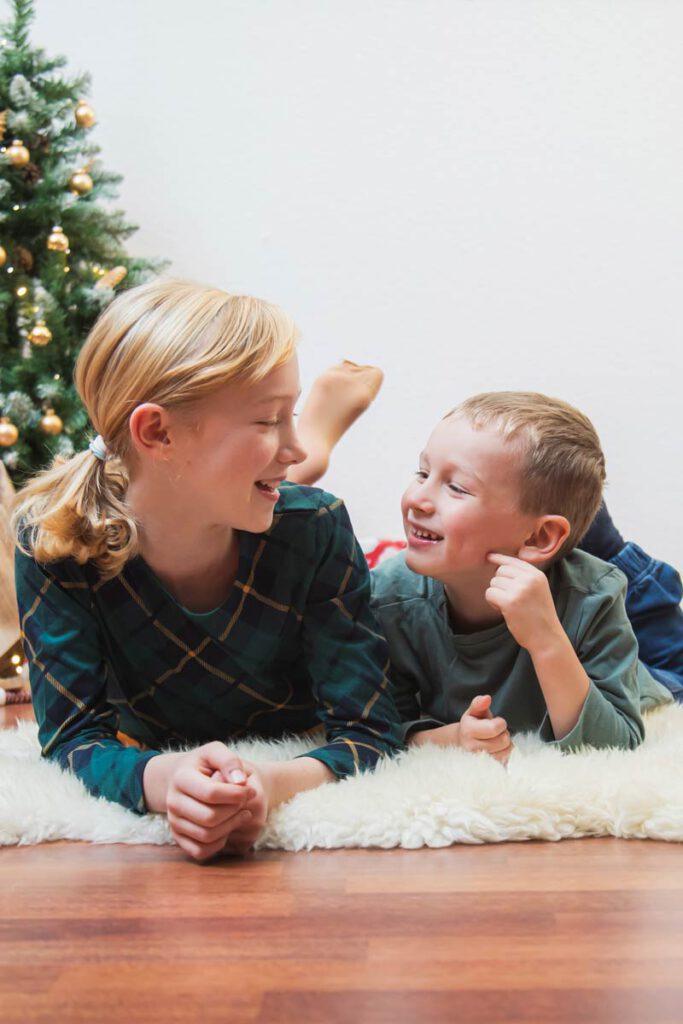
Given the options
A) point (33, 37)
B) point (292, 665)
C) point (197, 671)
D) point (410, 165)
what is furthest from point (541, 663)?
point (33, 37)

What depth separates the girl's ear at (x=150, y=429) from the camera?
4.21ft

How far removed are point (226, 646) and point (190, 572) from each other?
105mm

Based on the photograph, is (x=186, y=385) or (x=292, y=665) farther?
(x=292, y=665)

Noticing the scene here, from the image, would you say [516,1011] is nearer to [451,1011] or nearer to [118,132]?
[451,1011]

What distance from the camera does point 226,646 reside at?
1432mm

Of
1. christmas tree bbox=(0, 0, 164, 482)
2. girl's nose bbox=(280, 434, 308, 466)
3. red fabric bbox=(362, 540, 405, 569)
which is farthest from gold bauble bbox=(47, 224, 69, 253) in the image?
girl's nose bbox=(280, 434, 308, 466)

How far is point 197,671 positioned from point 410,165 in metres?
2.06

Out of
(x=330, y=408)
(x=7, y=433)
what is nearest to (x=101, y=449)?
(x=330, y=408)

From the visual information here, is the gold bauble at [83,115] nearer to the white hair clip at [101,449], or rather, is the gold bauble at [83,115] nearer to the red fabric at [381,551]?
the red fabric at [381,551]

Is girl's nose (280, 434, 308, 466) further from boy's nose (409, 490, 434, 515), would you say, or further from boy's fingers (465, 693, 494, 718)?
boy's fingers (465, 693, 494, 718)

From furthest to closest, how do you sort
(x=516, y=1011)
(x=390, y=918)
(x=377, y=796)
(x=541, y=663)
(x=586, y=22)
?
(x=586, y=22)
(x=541, y=663)
(x=377, y=796)
(x=390, y=918)
(x=516, y=1011)

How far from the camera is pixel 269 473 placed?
1328 millimetres

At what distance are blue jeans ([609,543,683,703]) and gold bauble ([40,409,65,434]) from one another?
1.30m

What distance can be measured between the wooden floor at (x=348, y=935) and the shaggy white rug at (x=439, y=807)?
24mm
